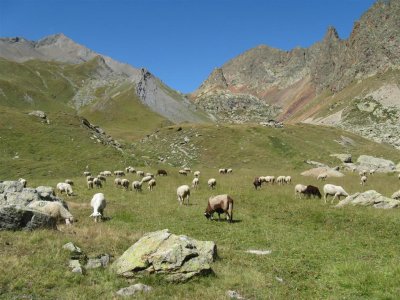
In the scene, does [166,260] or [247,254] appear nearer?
[166,260]

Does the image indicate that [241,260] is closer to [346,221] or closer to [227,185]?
[346,221]

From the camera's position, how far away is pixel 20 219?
18.8 metres

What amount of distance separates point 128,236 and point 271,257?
685 centimetres

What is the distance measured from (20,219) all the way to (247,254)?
10508mm

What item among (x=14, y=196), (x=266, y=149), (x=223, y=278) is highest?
(x=266, y=149)

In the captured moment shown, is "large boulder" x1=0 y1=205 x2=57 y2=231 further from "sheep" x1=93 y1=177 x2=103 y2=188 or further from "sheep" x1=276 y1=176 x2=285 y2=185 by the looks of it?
"sheep" x1=276 y1=176 x2=285 y2=185

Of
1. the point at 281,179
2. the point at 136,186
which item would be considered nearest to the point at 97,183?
the point at 136,186

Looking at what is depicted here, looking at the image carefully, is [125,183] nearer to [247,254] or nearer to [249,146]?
[247,254]

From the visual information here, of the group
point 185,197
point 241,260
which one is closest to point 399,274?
point 241,260

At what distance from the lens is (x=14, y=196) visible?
26.3m

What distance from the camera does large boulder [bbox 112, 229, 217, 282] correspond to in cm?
1431

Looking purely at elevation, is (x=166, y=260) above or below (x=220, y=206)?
below

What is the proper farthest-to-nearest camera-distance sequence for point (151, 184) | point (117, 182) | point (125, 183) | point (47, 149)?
point (47, 149)
point (117, 182)
point (151, 184)
point (125, 183)

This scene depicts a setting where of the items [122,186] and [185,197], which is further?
[122,186]
